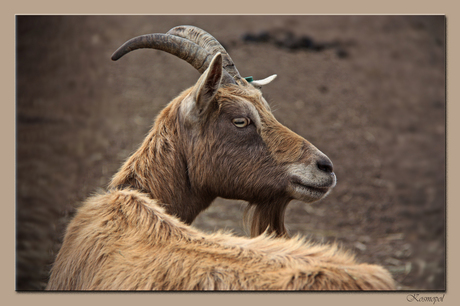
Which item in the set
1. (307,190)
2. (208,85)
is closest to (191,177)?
(208,85)

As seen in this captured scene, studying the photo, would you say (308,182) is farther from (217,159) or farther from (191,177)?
(191,177)

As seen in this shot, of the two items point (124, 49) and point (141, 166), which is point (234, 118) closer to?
point (141, 166)

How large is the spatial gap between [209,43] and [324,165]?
3.42ft

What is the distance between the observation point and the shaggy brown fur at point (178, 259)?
5.85 ft

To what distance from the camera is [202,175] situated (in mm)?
2600

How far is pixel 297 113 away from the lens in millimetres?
6520

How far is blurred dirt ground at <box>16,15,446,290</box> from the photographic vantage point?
324cm

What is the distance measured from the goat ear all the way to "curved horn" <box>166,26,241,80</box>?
33 cm

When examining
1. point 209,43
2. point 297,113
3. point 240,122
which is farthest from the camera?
point 297,113

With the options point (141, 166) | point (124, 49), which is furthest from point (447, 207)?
point (124, 49)

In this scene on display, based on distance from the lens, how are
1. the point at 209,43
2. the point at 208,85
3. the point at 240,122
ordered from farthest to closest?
1. the point at 209,43
2. the point at 240,122
3. the point at 208,85

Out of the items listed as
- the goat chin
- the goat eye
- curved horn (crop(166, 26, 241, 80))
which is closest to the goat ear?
the goat eye

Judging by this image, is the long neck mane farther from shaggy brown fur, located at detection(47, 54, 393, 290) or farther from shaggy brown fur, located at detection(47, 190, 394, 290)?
shaggy brown fur, located at detection(47, 190, 394, 290)

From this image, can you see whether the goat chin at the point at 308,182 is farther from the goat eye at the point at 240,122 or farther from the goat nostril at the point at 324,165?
the goat eye at the point at 240,122
